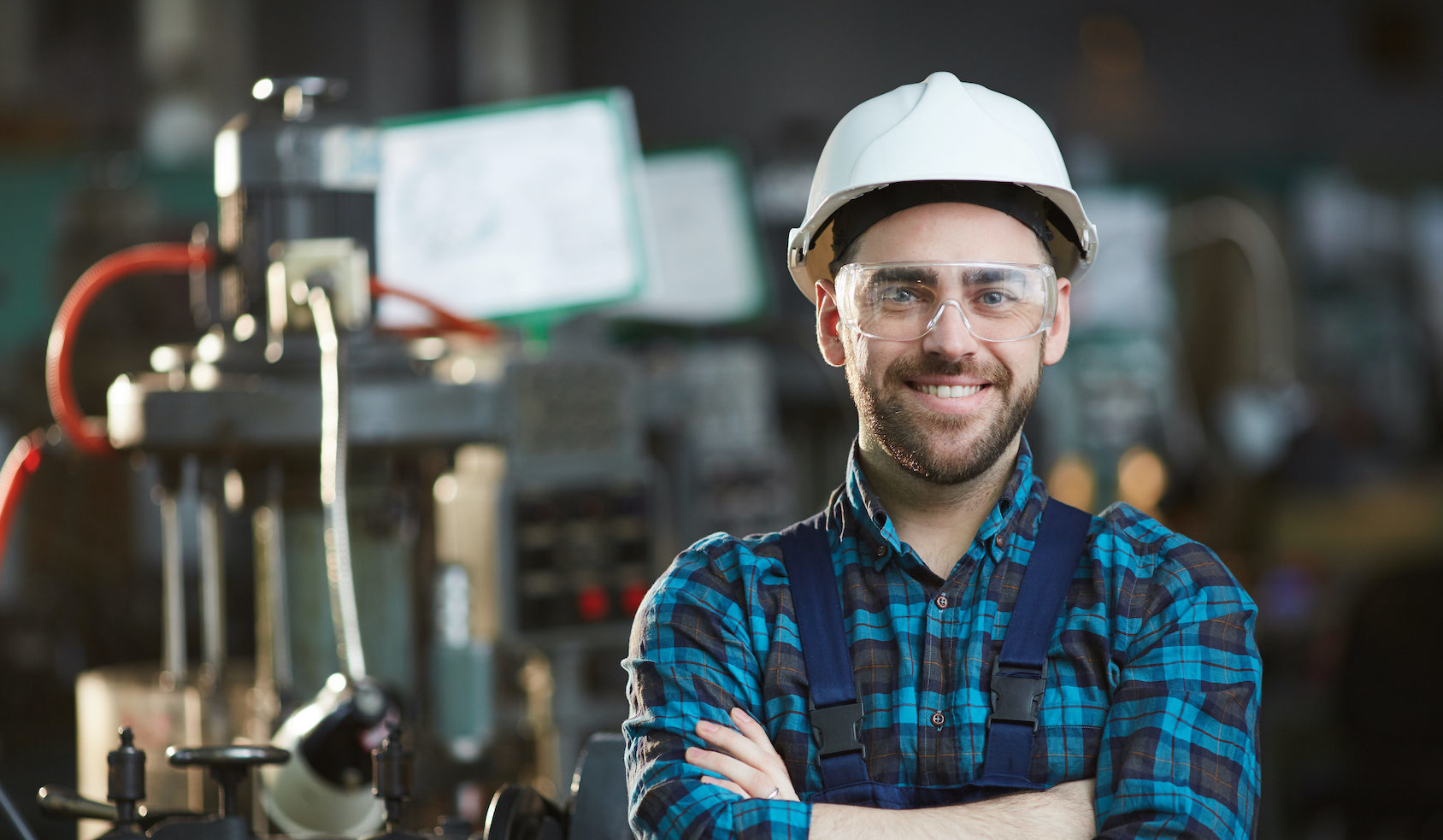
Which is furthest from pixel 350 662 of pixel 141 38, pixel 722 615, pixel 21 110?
pixel 141 38

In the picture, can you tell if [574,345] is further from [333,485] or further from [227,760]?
[227,760]


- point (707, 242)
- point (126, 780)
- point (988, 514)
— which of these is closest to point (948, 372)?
point (988, 514)

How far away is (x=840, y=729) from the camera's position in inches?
50.6

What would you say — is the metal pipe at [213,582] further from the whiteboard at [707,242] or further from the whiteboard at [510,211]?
the whiteboard at [707,242]

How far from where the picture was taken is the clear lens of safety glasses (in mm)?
1327

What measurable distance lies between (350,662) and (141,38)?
490cm

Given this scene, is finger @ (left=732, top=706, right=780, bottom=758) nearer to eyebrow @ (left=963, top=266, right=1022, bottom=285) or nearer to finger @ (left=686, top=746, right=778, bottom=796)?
finger @ (left=686, top=746, right=778, bottom=796)

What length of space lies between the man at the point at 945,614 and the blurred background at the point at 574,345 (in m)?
0.51

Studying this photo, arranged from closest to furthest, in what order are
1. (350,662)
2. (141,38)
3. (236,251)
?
(350,662) < (236,251) < (141,38)

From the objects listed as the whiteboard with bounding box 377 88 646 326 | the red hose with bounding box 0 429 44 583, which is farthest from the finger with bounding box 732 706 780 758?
the whiteboard with bounding box 377 88 646 326

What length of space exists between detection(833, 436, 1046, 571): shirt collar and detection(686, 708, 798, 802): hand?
0.20m

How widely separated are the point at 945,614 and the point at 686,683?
234 mm

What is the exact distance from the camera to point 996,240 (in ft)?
4.41

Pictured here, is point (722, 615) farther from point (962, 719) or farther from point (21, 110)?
point (21, 110)
